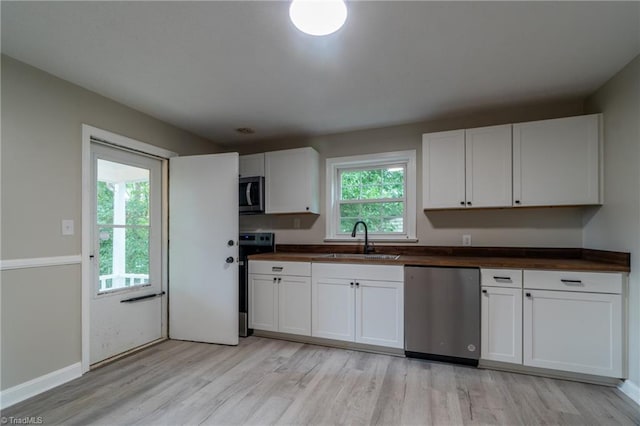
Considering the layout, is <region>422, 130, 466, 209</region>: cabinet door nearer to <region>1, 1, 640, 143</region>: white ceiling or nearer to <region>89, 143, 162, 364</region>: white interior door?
<region>1, 1, 640, 143</region>: white ceiling

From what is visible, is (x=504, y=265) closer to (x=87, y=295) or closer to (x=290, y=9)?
(x=290, y=9)

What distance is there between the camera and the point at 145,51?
191 cm

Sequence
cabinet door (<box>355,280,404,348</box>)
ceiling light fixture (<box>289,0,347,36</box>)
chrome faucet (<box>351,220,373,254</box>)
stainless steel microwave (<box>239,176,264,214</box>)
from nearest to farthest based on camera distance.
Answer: ceiling light fixture (<box>289,0,347,36</box>) → cabinet door (<box>355,280,404,348</box>) → chrome faucet (<box>351,220,373,254</box>) → stainless steel microwave (<box>239,176,264,214</box>)

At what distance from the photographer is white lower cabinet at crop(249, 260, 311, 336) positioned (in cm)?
298

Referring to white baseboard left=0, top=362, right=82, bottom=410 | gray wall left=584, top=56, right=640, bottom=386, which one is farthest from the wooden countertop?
white baseboard left=0, top=362, right=82, bottom=410

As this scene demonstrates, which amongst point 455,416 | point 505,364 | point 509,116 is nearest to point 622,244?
point 505,364

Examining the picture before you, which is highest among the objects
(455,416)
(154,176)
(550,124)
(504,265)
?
(550,124)

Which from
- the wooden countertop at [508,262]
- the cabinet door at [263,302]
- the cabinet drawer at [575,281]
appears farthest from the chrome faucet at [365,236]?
→ the cabinet drawer at [575,281]

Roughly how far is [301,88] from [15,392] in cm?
291

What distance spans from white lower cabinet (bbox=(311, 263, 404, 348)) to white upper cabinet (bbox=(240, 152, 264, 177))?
1456 mm

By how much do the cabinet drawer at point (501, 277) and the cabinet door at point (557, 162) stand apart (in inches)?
26.3

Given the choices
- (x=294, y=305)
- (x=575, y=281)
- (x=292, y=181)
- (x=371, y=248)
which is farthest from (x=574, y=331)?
(x=292, y=181)

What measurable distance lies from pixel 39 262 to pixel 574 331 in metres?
3.89

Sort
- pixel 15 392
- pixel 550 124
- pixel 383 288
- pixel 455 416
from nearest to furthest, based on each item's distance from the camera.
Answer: pixel 455 416 → pixel 15 392 → pixel 550 124 → pixel 383 288
